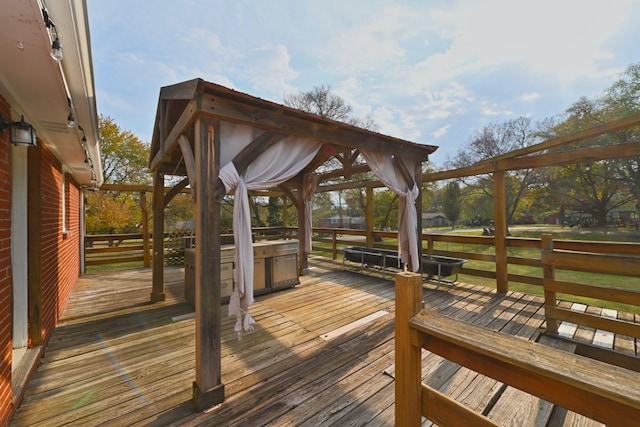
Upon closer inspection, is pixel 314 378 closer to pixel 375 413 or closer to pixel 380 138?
pixel 375 413

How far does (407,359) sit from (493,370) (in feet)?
1.17

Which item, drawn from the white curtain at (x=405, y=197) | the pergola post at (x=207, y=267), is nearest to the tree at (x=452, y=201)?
the white curtain at (x=405, y=197)

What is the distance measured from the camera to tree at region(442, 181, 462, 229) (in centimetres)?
2350

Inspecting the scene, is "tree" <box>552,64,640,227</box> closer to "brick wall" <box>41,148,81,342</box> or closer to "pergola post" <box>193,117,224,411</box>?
"pergola post" <box>193,117,224,411</box>

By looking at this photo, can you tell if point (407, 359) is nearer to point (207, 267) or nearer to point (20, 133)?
point (207, 267)

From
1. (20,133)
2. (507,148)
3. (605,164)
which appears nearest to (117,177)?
(20,133)

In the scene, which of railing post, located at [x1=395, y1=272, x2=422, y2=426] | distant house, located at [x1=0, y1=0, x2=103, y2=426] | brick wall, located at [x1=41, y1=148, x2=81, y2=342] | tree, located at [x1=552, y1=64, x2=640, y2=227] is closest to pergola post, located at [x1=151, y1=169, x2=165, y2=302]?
distant house, located at [x1=0, y1=0, x2=103, y2=426]

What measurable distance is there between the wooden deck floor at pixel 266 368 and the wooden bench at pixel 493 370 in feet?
3.10

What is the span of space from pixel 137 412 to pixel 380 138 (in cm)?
389

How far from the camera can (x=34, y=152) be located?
2877 millimetres

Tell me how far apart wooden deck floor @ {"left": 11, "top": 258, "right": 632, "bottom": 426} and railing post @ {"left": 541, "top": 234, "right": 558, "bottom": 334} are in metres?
Answer: 0.21

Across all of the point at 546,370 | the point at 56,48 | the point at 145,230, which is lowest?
the point at 546,370

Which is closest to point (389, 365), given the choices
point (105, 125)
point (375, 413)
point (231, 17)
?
point (375, 413)

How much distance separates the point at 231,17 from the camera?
5.01 metres
